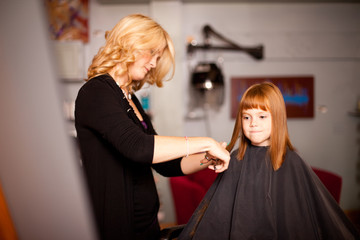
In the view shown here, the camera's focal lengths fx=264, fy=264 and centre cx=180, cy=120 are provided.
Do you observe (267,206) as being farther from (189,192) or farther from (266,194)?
(189,192)

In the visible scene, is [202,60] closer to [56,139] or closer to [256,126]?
[256,126]

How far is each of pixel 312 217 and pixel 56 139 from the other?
109cm

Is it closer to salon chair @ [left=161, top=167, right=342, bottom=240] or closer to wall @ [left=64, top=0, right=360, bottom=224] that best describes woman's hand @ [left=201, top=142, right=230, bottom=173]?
salon chair @ [left=161, top=167, right=342, bottom=240]

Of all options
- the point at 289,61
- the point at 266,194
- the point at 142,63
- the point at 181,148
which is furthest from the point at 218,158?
the point at 289,61

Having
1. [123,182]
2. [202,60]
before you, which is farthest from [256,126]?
[202,60]

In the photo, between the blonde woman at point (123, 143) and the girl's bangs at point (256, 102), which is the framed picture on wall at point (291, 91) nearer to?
the girl's bangs at point (256, 102)

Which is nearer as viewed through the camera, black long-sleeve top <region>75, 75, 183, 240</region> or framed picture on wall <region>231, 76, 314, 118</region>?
black long-sleeve top <region>75, 75, 183, 240</region>

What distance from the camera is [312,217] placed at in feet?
3.50

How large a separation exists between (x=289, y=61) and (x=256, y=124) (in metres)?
2.26

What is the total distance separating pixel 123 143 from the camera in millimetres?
834

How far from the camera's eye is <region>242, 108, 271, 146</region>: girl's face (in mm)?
1173

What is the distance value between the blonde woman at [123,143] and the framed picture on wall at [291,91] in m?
2.00

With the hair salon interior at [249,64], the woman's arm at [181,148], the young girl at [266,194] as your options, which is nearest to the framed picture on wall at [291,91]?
the hair salon interior at [249,64]

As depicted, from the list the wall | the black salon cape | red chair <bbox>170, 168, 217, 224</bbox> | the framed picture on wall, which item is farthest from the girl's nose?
the framed picture on wall
